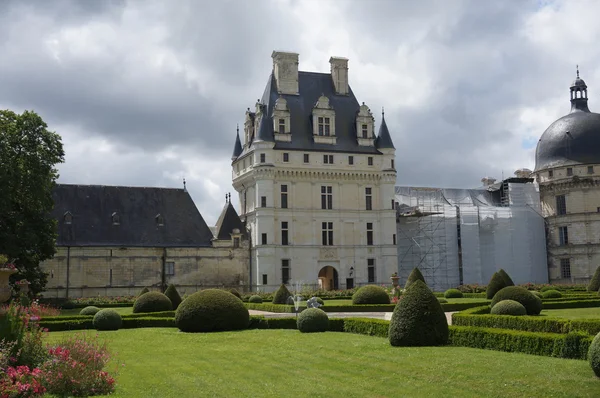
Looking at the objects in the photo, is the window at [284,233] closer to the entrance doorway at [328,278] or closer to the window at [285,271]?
the window at [285,271]

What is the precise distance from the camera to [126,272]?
156 feet

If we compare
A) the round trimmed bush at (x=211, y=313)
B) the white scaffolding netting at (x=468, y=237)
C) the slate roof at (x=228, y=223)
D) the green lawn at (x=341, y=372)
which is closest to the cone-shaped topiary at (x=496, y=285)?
the round trimmed bush at (x=211, y=313)

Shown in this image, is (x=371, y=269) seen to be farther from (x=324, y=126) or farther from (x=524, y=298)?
(x=524, y=298)

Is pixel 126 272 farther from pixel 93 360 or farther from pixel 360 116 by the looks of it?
pixel 93 360

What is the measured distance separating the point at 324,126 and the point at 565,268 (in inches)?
1019

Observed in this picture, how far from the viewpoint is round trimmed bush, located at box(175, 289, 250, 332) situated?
2284 cm

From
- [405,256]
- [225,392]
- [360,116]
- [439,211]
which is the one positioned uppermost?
[360,116]

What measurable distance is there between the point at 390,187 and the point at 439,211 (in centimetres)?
661

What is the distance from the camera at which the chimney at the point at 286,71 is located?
55.9 m

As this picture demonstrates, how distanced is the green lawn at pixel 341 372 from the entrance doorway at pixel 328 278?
35720mm

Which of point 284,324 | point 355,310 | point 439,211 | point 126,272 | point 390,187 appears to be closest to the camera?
point 284,324

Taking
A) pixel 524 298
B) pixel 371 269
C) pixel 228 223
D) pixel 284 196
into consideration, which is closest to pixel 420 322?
pixel 524 298

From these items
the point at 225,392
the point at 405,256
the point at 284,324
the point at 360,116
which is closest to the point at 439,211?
the point at 405,256

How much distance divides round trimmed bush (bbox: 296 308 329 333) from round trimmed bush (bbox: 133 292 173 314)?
33.1 feet
